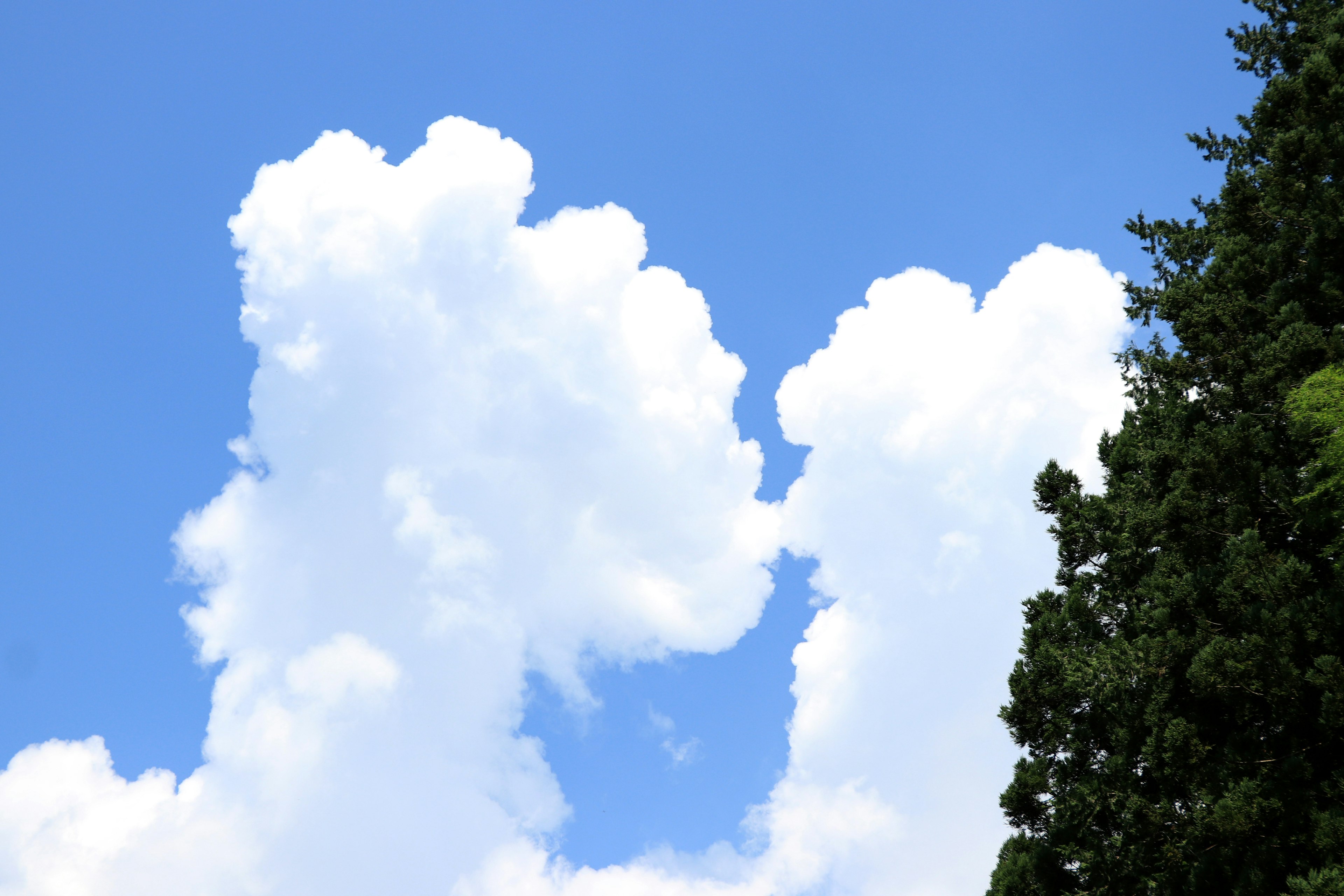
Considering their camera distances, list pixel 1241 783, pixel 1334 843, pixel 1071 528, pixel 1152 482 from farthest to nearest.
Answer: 1. pixel 1071 528
2. pixel 1152 482
3. pixel 1241 783
4. pixel 1334 843

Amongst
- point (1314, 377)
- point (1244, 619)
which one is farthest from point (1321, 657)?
point (1314, 377)

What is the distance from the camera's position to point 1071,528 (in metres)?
20.8

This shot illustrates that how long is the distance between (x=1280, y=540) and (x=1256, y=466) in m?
1.24

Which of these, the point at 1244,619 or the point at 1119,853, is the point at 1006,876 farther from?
the point at 1244,619

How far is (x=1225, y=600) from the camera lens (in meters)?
14.9

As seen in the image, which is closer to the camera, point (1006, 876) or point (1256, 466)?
point (1256, 466)

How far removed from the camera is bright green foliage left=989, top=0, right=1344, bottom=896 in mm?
13391

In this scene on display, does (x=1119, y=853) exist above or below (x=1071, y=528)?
below

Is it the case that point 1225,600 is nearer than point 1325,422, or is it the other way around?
point 1325,422

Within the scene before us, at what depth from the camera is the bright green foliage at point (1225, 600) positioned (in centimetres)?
1339

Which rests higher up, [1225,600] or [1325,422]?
[1325,422]

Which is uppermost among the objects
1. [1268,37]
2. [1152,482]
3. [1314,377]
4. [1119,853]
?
[1268,37]

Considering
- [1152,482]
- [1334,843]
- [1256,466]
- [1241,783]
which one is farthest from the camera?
[1152,482]

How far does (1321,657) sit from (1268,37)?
64.1 ft
